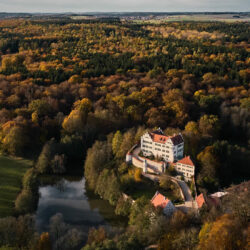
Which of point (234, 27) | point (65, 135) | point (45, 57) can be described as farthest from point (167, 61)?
point (234, 27)

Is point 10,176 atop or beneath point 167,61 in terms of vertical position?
beneath

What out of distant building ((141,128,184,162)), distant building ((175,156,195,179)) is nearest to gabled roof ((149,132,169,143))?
distant building ((141,128,184,162))

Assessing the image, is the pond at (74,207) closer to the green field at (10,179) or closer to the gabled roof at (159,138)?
the green field at (10,179)

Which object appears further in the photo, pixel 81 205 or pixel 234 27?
pixel 234 27

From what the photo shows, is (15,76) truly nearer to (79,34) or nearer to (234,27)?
(79,34)

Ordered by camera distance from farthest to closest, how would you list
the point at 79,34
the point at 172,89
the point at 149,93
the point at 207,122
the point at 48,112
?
the point at 79,34 → the point at 172,89 → the point at 149,93 → the point at 48,112 → the point at 207,122

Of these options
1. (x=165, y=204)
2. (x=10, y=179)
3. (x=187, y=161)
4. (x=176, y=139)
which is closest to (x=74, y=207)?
(x=10, y=179)

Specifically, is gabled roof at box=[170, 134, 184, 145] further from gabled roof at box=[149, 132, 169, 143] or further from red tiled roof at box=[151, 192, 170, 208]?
red tiled roof at box=[151, 192, 170, 208]
